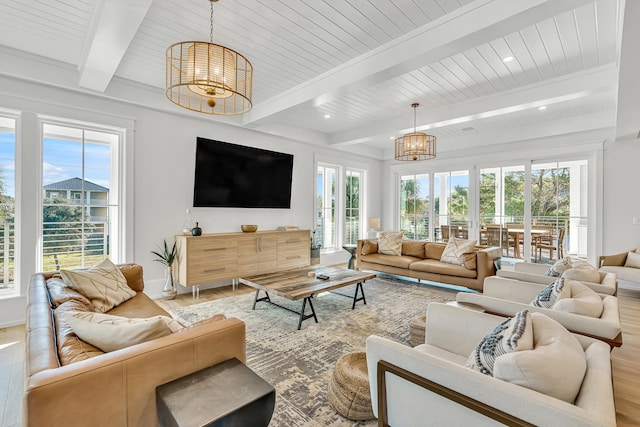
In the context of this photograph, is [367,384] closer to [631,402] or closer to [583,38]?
[631,402]

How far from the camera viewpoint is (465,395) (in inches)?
44.3

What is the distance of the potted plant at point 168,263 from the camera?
411cm

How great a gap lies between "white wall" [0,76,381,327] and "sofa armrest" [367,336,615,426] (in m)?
3.78

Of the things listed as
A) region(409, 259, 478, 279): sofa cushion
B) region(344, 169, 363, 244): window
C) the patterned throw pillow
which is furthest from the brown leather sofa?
region(344, 169, 363, 244): window

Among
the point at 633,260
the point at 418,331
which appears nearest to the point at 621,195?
the point at 633,260

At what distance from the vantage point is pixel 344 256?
278 inches

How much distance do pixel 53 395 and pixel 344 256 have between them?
245 inches

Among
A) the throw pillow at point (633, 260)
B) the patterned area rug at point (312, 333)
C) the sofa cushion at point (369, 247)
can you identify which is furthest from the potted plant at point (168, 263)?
the throw pillow at point (633, 260)

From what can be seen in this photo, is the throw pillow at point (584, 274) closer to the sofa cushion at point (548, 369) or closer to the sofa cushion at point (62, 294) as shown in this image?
the sofa cushion at point (548, 369)

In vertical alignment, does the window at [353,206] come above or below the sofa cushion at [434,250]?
above

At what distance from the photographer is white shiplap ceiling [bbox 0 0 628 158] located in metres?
2.30

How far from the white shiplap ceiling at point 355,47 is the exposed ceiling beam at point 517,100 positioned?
0.04 ft

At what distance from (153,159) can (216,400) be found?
12.6ft

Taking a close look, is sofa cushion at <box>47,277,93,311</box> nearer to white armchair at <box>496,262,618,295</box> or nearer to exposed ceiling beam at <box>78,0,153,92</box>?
exposed ceiling beam at <box>78,0,153,92</box>
